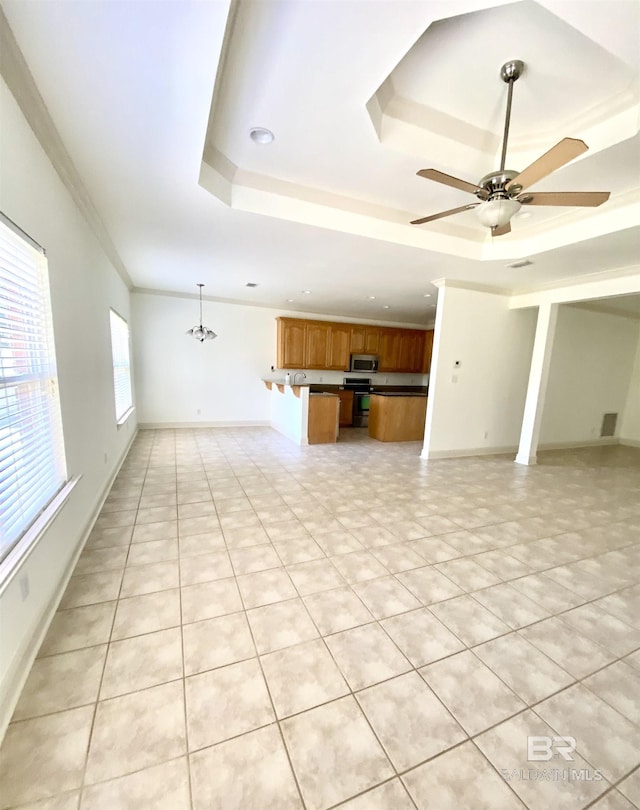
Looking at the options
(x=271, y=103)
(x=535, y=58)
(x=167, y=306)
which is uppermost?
(x=535, y=58)

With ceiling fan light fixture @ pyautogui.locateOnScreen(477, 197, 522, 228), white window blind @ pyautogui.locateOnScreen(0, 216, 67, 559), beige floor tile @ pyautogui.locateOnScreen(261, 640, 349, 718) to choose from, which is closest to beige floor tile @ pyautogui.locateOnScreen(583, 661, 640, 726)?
beige floor tile @ pyautogui.locateOnScreen(261, 640, 349, 718)

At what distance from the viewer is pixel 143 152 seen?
194 cm

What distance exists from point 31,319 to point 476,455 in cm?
540

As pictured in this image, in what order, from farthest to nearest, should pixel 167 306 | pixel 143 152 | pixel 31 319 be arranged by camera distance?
pixel 167 306, pixel 143 152, pixel 31 319

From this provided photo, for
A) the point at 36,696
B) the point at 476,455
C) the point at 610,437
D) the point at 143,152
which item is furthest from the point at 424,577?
the point at 610,437

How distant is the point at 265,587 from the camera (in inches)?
77.3

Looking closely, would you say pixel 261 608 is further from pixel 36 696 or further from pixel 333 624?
pixel 36 696

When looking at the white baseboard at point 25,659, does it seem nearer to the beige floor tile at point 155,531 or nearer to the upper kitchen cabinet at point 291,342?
the beige floor tile at point 155,531

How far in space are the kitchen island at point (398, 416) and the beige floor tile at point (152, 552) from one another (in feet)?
13.7

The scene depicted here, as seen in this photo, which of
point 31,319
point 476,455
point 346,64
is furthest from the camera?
point 476,455

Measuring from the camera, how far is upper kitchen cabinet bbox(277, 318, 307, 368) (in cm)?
657

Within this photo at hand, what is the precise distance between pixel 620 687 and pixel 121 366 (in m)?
5.37

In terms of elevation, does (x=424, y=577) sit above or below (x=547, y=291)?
below

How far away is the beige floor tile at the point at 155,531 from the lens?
2455 millimetres
